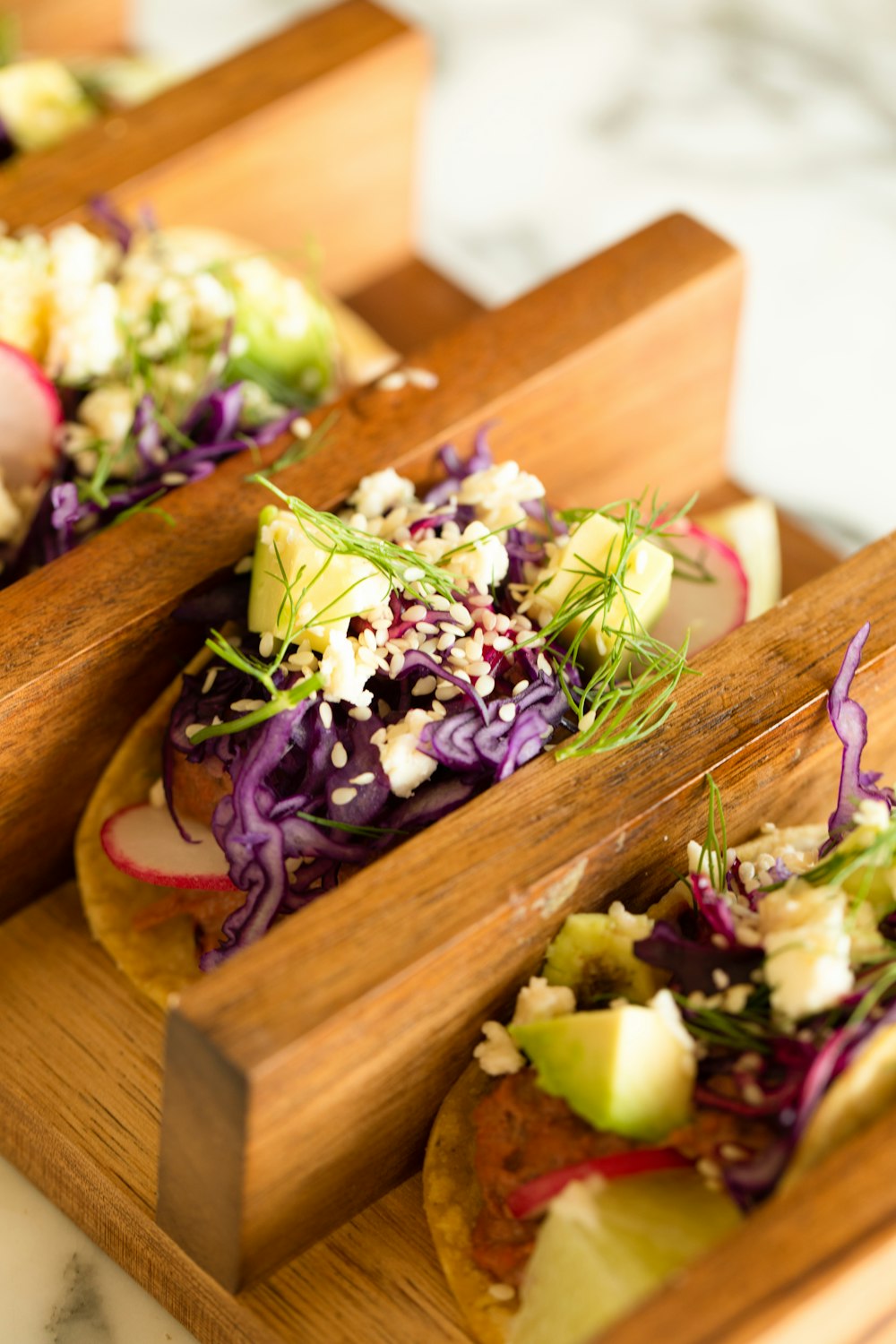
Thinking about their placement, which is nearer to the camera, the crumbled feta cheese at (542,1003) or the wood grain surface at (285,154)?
the crumbled feta cheese at (542,1003)

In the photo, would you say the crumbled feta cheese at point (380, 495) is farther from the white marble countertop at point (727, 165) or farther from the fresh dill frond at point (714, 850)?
the white marble countertop at point (727, 165)

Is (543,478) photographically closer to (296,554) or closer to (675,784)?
(296,554)

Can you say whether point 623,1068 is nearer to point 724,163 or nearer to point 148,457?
point 148,457

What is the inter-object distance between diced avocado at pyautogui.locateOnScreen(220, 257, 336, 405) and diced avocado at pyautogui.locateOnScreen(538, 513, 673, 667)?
0.72 metres

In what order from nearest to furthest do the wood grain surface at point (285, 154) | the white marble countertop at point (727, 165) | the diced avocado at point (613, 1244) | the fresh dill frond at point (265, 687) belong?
the diced avocado at point (613, 1244) → the fresh dill frond at point (265, 687) → the wood grain surface at point (285, 154) → the white marble countertop at point (727, 165)

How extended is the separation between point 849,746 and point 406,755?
0.47m

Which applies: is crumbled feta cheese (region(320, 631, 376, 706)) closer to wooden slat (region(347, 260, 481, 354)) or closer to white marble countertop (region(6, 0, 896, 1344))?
wooden slat (region(347, 260, 481, 354))

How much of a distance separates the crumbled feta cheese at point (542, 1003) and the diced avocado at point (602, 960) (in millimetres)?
29

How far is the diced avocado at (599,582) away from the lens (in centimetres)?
187

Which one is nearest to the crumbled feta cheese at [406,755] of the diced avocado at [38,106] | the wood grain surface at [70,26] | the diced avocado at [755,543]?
the diced avocado at [755,543]

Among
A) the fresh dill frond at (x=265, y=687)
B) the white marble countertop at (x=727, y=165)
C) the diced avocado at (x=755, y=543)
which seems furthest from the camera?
the white marble countertop at (x=727, y=165)

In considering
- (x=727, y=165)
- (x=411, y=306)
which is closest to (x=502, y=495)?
(x=411, y=306)

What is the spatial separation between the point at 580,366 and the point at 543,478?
166mm

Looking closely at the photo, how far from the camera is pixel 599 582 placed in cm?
188
